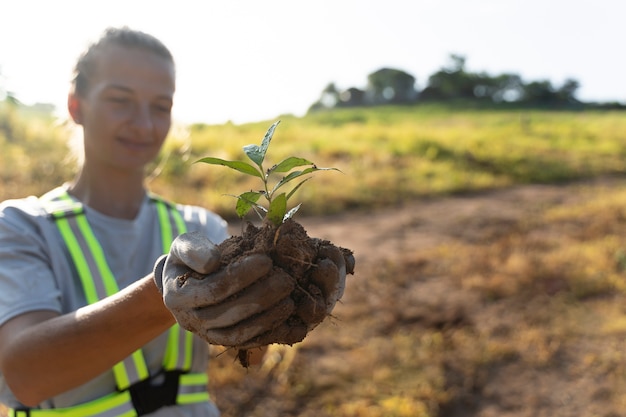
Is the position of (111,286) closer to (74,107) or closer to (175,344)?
(175,344)

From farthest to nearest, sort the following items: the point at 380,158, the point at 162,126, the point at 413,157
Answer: the point at 413,157 → the point at 380,158 → the point at 162,126

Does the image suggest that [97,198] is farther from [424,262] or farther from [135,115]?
[424,262]

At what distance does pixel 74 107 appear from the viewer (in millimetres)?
1784

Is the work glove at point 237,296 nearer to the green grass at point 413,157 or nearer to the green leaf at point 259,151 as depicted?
the green leaf at point 259,151

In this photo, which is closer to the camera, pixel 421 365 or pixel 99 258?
pixel 99 258

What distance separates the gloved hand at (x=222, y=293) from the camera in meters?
1.09

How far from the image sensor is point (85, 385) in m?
1.50

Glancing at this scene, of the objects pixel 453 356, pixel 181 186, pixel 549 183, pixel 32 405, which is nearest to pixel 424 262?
pixel 453 356

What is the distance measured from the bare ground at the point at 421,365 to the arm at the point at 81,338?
2.23m

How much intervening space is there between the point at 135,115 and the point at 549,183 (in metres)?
10.5

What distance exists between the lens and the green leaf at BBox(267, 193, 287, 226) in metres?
1.23

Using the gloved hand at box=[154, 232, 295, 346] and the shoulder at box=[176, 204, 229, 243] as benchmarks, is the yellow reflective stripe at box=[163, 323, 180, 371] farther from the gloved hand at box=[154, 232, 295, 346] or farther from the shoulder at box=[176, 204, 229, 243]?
the gloved hand at box=[154, 232, 295, 346]

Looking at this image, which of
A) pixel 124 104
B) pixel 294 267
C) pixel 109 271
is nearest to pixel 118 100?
pixel 124 104

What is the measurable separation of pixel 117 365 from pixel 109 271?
0.83ft
